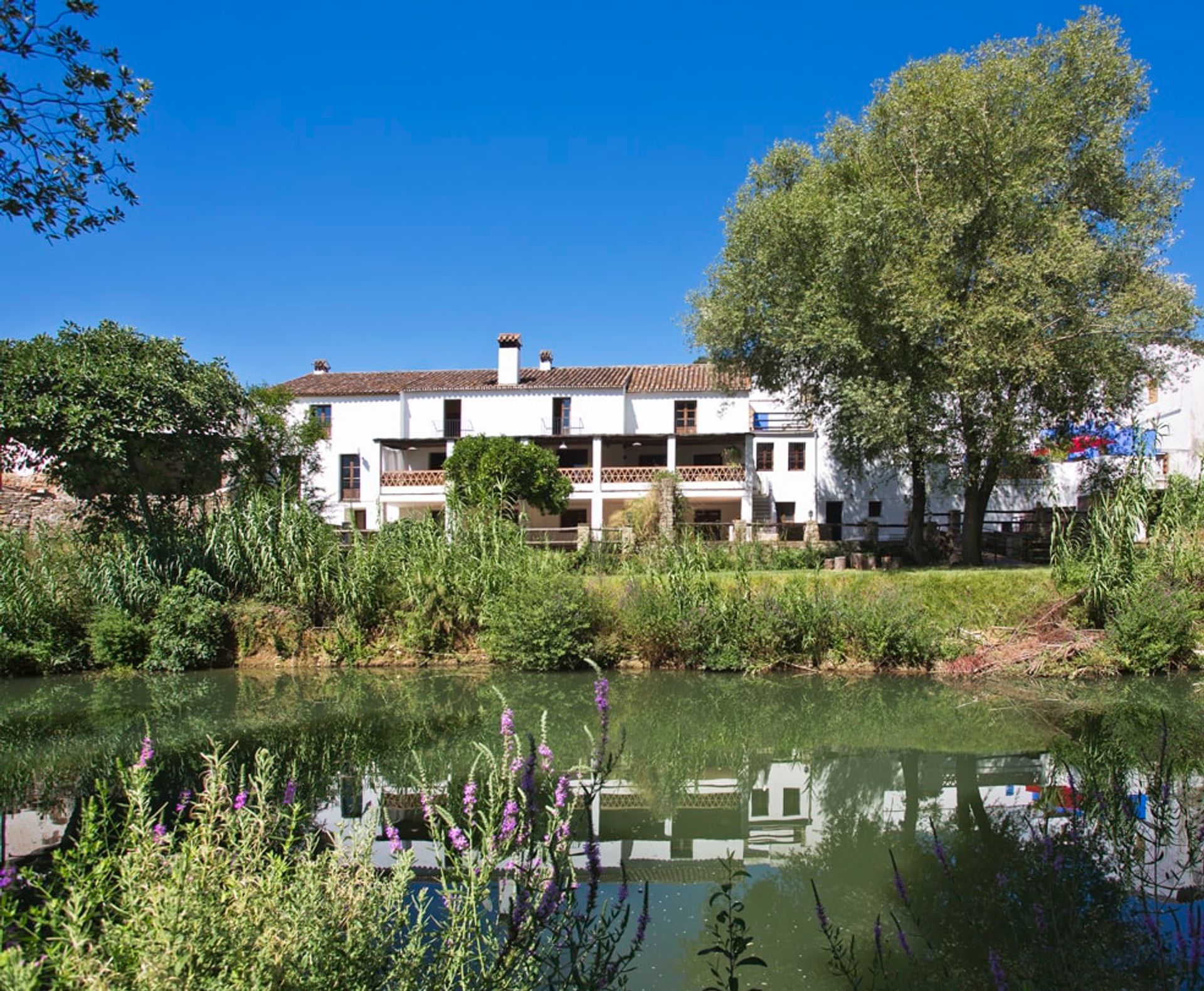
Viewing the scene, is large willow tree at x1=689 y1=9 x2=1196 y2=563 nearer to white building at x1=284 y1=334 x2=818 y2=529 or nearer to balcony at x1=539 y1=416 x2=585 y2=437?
white building at x1=284 y1=334 x2=818 y2=529

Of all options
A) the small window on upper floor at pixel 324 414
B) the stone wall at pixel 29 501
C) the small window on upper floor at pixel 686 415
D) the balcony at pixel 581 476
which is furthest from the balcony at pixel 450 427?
the stone wall at pixel 29 501

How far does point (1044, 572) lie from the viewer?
15656mm

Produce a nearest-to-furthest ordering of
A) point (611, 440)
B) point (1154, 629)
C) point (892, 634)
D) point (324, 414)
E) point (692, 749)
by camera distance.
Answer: point (692, 749)
point (1154, 629)
point (892, 634)
point (611, 440)
point (324, 414)

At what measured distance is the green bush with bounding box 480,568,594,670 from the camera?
47.5ft

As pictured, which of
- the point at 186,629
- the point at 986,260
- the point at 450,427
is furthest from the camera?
the point at 450,427

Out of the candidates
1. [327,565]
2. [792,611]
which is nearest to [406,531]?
[327,565]

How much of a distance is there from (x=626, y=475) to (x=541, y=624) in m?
15.8

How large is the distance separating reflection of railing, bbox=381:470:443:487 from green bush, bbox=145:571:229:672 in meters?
15.2

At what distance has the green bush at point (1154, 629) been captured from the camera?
43.8ft

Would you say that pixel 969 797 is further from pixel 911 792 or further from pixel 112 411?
pixel 112 411

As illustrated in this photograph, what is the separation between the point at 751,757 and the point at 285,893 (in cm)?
726

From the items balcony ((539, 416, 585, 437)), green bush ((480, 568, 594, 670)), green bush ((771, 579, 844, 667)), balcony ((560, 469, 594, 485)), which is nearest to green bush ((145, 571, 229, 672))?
green bush ((480, 568, 594, 670))

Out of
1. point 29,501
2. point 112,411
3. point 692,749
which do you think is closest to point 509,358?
point 29,501

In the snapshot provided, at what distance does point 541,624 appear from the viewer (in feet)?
47.5
